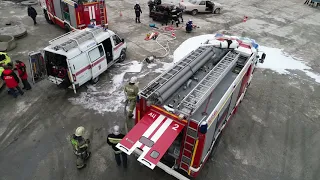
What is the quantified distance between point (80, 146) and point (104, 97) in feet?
12.5

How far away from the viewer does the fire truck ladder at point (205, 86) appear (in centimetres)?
579

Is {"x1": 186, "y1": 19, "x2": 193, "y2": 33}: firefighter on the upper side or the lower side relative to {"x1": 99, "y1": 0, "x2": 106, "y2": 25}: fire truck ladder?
lower

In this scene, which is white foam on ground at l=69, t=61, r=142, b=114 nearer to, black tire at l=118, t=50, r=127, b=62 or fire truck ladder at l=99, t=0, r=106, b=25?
black tire at l=118, t=50, r=127, b=62

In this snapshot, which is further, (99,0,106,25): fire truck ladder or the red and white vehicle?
(99,0,106,25): fire truck ladder

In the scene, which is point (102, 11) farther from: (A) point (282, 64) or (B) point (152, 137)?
(B) point (152, 137)

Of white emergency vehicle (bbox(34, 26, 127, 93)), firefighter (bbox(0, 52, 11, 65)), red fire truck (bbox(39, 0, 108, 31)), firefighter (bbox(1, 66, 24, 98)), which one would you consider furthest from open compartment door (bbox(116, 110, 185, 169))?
red fire truck (bbox(39, 0, 108, 31))

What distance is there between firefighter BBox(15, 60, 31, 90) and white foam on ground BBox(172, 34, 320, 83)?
6.04 m

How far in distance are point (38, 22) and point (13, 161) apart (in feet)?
42.0

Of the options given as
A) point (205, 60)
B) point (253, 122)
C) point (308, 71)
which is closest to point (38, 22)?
point (205, 60)

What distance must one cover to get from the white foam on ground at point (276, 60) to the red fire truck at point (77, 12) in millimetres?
5317

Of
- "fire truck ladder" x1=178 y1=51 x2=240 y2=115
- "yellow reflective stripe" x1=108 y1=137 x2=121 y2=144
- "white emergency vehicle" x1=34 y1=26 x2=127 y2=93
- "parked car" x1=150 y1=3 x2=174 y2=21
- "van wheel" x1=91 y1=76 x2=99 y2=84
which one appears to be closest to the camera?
"fire truck ladder" x1=178 y1=51 x2=240 y2=115

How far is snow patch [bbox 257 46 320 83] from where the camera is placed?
13.0 m

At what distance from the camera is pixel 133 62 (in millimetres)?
12922

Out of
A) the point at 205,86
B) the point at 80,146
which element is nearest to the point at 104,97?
the point at 80,146
